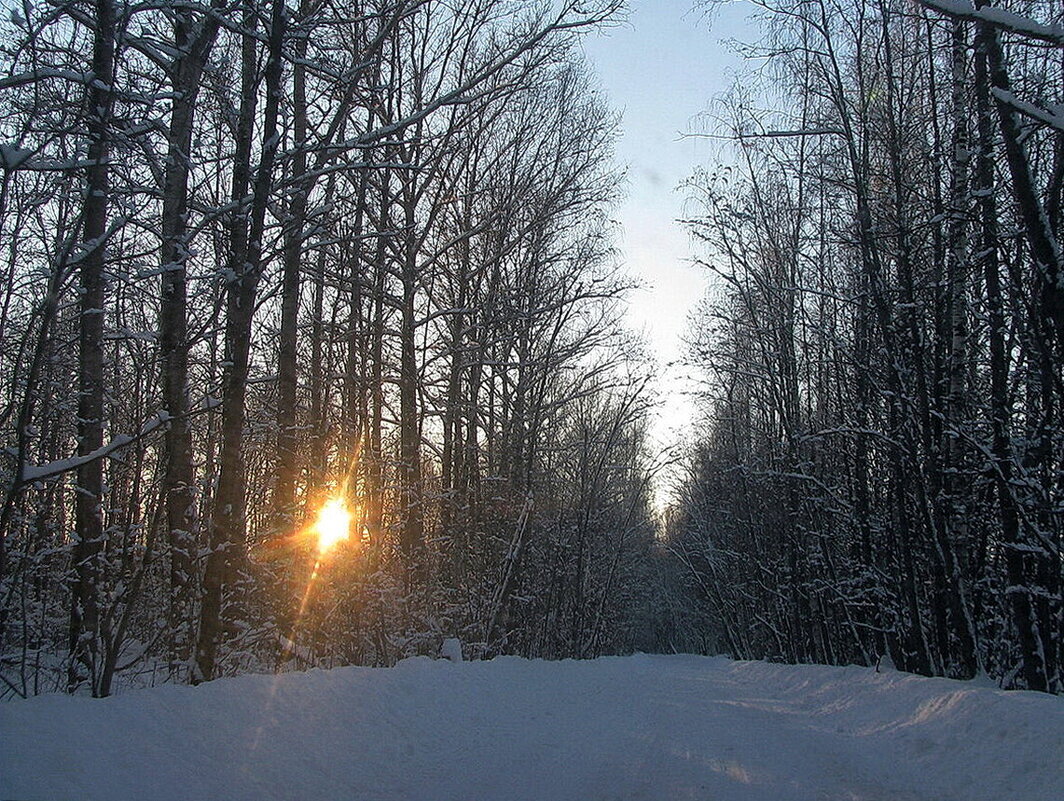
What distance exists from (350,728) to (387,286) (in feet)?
36.8

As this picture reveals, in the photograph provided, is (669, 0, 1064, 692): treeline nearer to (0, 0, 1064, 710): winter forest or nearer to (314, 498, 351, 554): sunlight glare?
(0, 0, 1064, 710): winter forest

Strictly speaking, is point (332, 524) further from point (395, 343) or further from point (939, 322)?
point (939, 322)

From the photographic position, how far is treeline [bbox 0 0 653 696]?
5.63 meters

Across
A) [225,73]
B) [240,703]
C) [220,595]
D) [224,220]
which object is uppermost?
[225,73]

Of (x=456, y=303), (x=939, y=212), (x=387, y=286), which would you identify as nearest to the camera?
(x=939, y=212)

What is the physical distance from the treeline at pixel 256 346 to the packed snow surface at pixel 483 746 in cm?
112

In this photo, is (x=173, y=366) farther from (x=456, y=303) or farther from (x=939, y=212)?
(x=456, y=303)

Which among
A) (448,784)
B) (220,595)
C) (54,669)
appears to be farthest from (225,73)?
(448,784)

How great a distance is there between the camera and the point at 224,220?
8.28m


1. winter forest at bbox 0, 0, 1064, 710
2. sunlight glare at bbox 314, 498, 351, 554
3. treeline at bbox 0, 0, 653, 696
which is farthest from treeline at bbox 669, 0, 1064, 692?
sunlight glare at bbox 314, 498, 351, 554

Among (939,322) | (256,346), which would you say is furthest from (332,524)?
(939,322)

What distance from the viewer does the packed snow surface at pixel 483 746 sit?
13.0 feet

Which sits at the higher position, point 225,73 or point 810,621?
point 225,73

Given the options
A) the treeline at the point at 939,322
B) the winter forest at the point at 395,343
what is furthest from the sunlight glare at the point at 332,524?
the treeline at the point at 939,322
